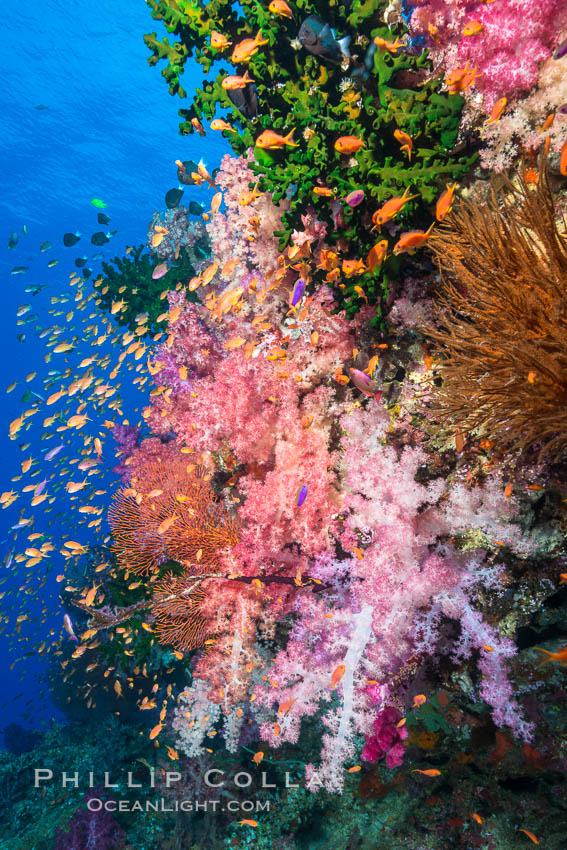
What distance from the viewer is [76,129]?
34125mm

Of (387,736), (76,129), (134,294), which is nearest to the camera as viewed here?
(387,736)

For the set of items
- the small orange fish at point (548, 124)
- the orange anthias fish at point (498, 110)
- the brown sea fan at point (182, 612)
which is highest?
the orange anthias fish at point (498, 110)

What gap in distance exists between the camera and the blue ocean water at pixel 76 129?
2878cm

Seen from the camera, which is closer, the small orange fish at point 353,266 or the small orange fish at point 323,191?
the small orange fish at point 353,266

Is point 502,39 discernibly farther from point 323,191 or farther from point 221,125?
point 221,125

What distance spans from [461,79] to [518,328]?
2.28 metres

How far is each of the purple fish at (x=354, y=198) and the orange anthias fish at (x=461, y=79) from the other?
40.4 inches

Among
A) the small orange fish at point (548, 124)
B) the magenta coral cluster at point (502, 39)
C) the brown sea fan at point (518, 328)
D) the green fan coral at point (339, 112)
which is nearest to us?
the brown sea fan at point (518, 328)

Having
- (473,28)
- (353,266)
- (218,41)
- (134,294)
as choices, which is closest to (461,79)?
(473,28)

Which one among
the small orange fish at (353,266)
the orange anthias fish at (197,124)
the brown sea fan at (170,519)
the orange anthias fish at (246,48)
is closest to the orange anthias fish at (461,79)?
the small orange fish at (353,266)

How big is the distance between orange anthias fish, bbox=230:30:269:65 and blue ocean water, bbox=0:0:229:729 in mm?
22386

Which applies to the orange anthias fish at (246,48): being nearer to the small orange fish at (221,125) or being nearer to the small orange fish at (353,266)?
the small orange fish at (221,125)

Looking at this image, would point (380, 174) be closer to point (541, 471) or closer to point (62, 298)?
point (541, 471)

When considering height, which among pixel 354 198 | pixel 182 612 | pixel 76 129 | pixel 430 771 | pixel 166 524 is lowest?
pixel 430 771
